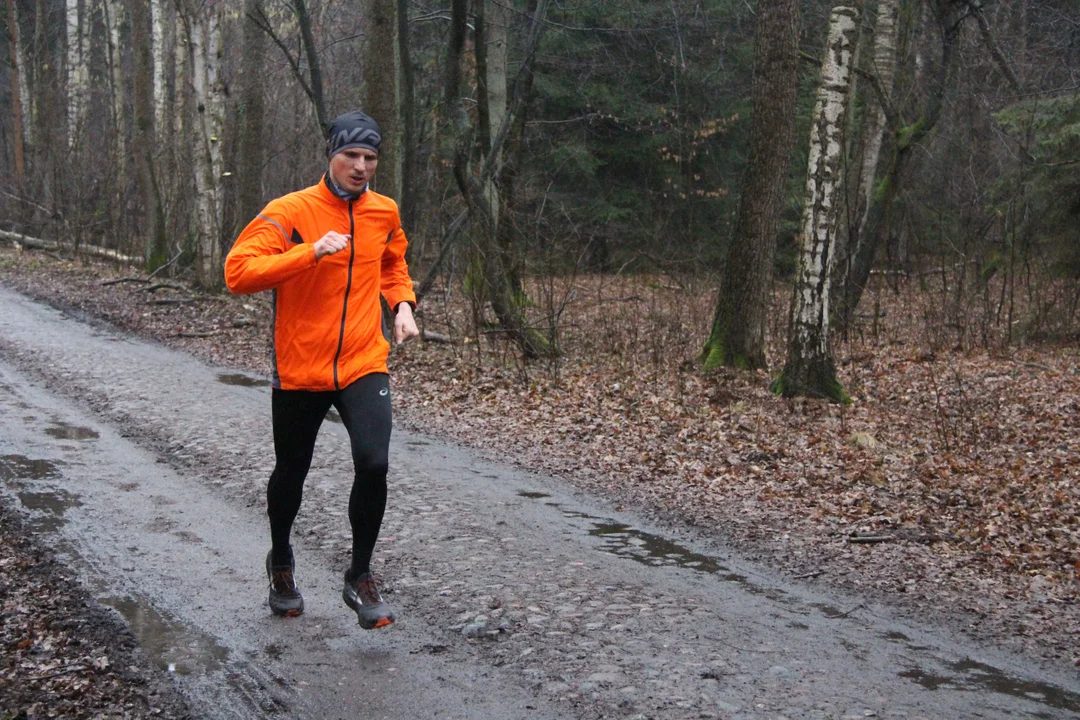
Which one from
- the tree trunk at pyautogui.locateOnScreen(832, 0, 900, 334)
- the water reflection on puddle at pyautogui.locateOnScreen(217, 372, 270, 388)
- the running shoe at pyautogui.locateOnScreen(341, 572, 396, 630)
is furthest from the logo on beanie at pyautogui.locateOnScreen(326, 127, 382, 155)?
the tree trunk at pyautogui.locateOnScreen(832, 0, 900, 334)

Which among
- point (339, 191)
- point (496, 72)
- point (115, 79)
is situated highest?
point (115, 79)

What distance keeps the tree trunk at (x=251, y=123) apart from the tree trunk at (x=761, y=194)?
11.3 m

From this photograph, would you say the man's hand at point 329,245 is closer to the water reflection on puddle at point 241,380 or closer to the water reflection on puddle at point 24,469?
the water reflection on puddle at point 24,469

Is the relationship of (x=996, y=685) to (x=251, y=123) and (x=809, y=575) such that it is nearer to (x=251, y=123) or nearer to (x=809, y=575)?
(x=809, y=575)

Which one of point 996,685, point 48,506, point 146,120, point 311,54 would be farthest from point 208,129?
point 996,685

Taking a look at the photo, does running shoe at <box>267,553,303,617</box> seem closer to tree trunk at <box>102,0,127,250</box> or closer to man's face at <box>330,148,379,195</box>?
man's face at <box>330,148,379,195</box>

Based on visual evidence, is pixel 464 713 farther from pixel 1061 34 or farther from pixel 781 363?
pixel 1061 34

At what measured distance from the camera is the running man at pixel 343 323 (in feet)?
14.8

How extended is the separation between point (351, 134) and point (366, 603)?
212 cm

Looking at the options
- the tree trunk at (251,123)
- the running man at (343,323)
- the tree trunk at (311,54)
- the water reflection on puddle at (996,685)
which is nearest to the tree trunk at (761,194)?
the tree trunk at (311,54)

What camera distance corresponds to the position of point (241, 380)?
12633mm

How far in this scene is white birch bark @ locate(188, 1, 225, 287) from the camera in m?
18.8

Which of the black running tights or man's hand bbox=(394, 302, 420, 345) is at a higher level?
man's hand bbox=(394, 302, 420, 345)

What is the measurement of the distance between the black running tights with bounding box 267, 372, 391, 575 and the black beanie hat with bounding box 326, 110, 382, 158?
3.37 feet
